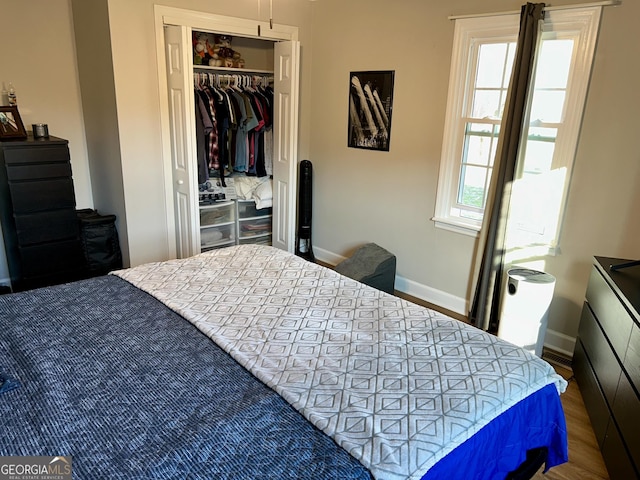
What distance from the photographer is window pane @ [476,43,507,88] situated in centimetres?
321

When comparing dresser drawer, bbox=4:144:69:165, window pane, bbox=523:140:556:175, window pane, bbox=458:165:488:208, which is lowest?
window pane, bbox=458:165:488:208

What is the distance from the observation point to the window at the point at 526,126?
2.83 metres

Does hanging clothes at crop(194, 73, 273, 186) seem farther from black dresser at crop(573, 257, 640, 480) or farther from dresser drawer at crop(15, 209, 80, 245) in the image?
black dresser at crop(573, 257, 640, 480)

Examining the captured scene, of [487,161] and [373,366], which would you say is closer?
[373,366]

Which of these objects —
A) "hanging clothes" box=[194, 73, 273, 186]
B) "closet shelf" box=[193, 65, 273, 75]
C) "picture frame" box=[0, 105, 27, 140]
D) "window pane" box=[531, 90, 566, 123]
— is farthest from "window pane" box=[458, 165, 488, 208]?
"picture frame" box=[0, 105, 27, 140]

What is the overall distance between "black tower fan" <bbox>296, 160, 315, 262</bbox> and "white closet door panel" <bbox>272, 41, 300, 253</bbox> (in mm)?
200

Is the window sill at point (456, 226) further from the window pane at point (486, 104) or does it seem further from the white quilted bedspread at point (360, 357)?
the white quilted bedspread at point (360, 357)

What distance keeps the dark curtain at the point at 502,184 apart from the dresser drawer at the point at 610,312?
68cm

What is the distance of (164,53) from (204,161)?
0.94 m

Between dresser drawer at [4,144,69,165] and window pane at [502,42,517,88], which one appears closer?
window pane at [502,42,517,88]

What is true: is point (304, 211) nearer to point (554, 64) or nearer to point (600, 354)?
point (554, 64)

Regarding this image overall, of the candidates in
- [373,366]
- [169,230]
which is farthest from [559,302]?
[169,230]

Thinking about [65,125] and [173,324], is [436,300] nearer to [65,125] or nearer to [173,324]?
[173,324]

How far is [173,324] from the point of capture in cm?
187
